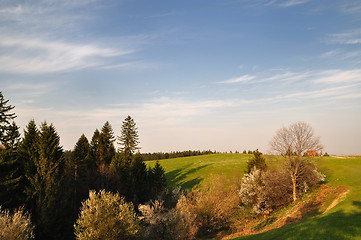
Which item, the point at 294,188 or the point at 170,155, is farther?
the point at 170,155

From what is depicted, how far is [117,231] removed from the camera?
27562 millimetres

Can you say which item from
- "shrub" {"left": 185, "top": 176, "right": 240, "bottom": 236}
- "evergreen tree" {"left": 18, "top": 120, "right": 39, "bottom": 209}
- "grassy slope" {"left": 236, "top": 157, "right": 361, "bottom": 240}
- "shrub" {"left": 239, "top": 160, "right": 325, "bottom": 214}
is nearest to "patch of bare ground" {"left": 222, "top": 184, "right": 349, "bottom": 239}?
"shrub" {"left": 239, "top": 160, "right": 325, "bottom": 214}

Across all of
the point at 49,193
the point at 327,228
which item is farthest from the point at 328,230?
the point at 49,193

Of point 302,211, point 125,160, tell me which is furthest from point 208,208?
point 125,160

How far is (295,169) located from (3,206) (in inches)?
2054

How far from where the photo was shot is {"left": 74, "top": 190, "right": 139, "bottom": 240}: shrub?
26.7 meters

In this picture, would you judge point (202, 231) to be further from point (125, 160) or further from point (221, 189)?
point (125, 160)

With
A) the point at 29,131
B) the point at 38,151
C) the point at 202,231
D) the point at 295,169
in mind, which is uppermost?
the point at 29,131

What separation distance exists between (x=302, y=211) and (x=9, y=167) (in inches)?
1933

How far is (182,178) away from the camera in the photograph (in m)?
78.1

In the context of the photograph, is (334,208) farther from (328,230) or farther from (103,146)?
(103,146)

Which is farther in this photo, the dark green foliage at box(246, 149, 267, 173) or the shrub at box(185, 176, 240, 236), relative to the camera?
the dark green foliage at box(246, 149, 267, 173)

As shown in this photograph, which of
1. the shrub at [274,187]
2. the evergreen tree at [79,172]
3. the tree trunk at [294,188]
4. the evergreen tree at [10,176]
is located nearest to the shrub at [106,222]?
the evergreen tree at [10,176]

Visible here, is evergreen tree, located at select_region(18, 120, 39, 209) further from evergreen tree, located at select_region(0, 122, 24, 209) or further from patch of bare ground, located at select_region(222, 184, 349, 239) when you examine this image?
patch of bare ground, located at select_region(222, 184, 349, 239)
